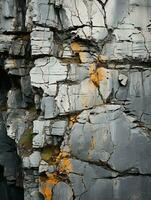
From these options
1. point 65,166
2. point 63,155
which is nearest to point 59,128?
point 63,155

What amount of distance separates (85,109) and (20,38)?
1.30 metres

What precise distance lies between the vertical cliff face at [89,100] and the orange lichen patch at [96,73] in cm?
1

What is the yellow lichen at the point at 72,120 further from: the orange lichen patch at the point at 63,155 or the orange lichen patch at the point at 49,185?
the orange lichen patch at the point at 49,185

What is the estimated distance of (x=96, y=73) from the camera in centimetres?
477

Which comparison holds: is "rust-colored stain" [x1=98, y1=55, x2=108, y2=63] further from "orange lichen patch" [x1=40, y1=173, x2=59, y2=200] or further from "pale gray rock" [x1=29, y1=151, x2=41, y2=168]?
"orange lichen patch" [x1=40, y1=173, x2=59, y2=200]

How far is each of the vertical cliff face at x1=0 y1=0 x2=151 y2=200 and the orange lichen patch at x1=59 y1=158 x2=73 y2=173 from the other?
10 mm

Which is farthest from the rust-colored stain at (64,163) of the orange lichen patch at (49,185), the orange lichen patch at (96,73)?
the orange lichen patch at (96,73)

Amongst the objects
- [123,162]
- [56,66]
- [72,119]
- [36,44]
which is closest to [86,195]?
[123,162]

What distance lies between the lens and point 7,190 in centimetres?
598

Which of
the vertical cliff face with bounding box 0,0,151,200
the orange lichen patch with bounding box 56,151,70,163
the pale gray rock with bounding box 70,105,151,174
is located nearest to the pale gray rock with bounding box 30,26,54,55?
the vertical cliff face with bounding box 0,0,151,200

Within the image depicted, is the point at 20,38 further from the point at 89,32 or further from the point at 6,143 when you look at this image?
the point at 6,143

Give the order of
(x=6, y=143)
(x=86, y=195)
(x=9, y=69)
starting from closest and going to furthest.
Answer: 1. (x=86, y=195)
2. (x=9, y=69)
3. (x=6, y=143)

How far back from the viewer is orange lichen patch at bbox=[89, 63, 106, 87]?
15.6ft

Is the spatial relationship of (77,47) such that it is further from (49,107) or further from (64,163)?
(64,163)
